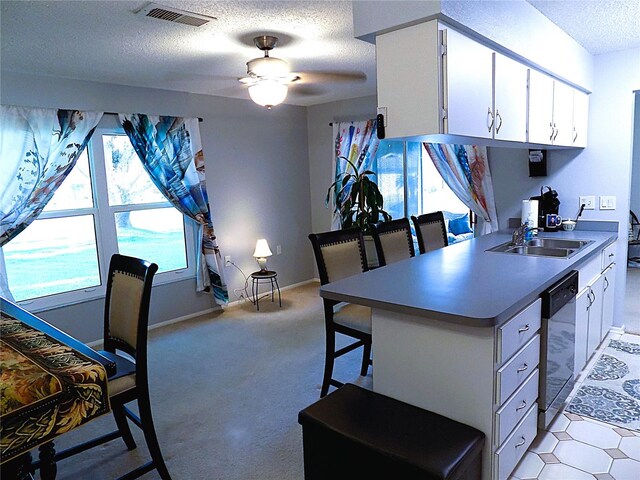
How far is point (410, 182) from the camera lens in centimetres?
514

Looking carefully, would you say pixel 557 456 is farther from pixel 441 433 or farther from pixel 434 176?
pixel 434 176

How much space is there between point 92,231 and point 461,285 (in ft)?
Answer: 11.0

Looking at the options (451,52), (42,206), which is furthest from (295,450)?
(42,206)

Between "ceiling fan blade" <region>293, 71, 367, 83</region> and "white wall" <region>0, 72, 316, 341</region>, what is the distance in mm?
1205

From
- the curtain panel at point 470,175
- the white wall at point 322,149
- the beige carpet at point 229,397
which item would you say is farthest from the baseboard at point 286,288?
the curtain panel at point 470,175

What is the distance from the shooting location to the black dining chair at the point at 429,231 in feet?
11.3

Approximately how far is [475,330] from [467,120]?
3.19 ft

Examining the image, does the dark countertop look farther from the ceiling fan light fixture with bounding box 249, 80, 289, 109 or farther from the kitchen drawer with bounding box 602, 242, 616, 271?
the ceiling fan light fixture with bounding box 249, 80, 289, 109

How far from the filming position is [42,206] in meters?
3.56

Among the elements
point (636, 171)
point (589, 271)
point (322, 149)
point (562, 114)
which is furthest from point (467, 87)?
point (636, 171)

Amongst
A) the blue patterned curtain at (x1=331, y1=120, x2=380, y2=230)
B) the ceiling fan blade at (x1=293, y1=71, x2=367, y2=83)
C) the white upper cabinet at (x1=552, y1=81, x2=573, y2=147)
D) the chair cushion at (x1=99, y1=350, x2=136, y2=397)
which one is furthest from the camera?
the blue patterned curtain at (x1=331, y1=120, x2=380, y2=230)

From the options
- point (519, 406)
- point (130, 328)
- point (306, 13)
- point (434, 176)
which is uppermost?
point (306, 13)

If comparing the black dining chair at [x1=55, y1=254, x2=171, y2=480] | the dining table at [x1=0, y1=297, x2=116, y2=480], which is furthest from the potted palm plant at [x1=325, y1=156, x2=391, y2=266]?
the dining table at [x1=0, y1=297, x2=116, y2=480]

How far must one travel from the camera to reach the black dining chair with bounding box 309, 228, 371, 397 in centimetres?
258
